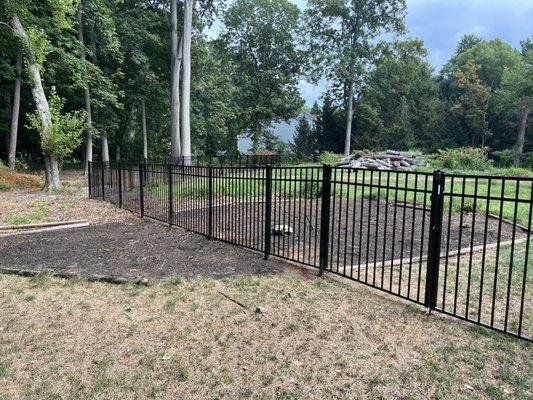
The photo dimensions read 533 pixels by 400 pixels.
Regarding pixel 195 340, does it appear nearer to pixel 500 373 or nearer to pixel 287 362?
pixel 287 362

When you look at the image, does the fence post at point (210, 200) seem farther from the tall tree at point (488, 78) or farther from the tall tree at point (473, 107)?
the tall tree at point (488, 78)

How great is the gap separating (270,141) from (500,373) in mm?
38116

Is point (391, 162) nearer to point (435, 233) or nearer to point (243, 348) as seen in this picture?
point (435, 233)

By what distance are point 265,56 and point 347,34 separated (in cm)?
844


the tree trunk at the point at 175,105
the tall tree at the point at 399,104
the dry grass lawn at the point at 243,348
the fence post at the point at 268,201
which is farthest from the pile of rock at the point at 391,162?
the dry grass lawn at the point at 243,348

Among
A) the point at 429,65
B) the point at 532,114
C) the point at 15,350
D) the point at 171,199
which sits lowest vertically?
the point at 15,350

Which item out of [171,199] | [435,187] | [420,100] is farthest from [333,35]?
[435,187]

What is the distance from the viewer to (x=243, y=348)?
304cm

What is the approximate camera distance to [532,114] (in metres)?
33.1

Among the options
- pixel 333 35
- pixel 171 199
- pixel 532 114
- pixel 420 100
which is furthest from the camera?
pixel 420 100

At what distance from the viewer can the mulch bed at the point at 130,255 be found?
4.94 metres

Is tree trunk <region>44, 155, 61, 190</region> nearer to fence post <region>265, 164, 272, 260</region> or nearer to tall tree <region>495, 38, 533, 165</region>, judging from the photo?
fence post <region>265, 164, 272, 260</region>

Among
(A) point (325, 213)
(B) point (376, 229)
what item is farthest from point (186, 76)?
(B) point (376, 229)

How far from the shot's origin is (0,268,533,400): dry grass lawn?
2541mm
